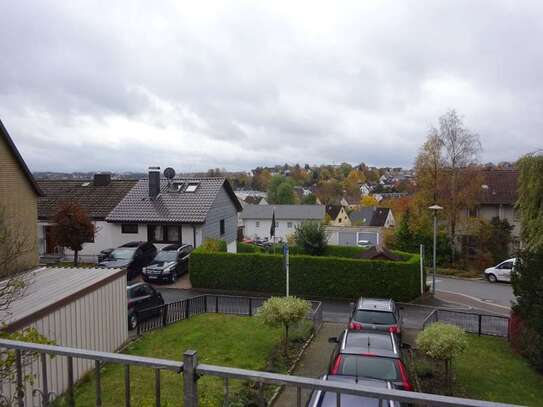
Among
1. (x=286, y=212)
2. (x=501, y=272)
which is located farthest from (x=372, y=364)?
(x=286, y=212)

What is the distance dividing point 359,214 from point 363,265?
56066mm

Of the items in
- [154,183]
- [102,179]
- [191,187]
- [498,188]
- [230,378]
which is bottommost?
[230,378]

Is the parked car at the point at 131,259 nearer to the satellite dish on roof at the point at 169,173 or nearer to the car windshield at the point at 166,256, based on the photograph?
the car windshield at the point at 166,256

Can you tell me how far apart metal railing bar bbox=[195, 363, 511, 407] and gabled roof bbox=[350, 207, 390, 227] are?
229ft

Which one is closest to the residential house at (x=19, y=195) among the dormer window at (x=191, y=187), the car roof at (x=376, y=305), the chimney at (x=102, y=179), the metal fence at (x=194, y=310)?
the metal fence at (x=194, y=310)

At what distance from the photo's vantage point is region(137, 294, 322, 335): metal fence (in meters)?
16.5

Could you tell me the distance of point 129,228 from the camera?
1212 inches

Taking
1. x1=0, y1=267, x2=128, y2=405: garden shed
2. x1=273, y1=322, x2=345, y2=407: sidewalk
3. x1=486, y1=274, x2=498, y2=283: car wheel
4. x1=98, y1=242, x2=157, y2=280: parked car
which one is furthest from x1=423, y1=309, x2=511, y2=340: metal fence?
x1=98, y1=242, x2=157, y2=280: parked car

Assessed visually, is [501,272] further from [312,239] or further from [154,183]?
[154,183]

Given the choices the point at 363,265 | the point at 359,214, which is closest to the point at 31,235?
the point at 363,265

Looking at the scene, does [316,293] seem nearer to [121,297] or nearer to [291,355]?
[291,355]

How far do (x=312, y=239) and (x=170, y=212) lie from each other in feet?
30.4

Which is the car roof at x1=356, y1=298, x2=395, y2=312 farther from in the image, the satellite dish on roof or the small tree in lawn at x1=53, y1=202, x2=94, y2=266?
the satellite dish on roof

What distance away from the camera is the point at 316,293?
78.4 ft
